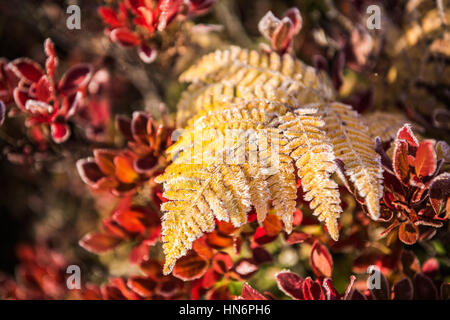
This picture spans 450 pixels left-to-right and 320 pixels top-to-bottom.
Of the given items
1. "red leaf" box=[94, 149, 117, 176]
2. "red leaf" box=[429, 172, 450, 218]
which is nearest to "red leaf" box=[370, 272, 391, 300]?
"red leaf" box=[429, 172, 450, 218]

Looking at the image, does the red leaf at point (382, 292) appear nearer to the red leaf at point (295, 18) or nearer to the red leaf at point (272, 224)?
the red leaf at point (272, 224)

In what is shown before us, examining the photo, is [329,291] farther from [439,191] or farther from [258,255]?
[439,191]

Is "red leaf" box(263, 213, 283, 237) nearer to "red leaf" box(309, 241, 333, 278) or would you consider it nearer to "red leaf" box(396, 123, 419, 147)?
"red leaf" box(309, 241, 333, 278)

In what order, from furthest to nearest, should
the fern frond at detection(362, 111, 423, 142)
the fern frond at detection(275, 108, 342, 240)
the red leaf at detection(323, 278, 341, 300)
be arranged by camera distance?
the fern frond at detection(362, 111, 423, 142)
the red leaf at detection(323, 278, 341, 300)
the fern frond at detection(275, 108, 342, 240)

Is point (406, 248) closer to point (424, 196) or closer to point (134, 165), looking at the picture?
point (424, 196)

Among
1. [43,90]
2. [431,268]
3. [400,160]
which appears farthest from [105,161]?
[431,268]

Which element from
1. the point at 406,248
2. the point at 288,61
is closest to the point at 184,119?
the point at 288,61
